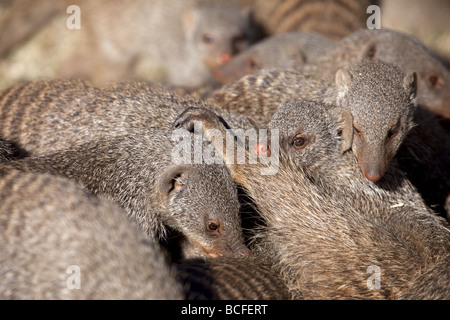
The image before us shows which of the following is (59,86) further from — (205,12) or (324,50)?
(205,12)

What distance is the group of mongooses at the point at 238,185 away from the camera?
2.06 meters

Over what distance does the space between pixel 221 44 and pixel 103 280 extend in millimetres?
3650

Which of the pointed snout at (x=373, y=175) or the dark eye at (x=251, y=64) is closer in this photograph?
the pointed snout at (x=373, y=175)

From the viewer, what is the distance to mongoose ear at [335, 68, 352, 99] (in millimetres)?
2938

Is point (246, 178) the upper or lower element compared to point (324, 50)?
lower

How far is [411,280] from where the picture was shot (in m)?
A: 2.45

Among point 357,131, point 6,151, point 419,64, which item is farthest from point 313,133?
point 6,151

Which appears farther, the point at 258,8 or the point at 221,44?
the point at 258,8

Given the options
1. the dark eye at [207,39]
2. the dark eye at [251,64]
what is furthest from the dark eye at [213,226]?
the dark eye at [207,39]

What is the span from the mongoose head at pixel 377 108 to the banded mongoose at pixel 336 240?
0.54 feet

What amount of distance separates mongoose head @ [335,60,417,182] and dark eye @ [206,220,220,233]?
2.10 feet

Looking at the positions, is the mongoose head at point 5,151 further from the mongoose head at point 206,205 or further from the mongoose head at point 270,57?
the mongoose head at point 270,57

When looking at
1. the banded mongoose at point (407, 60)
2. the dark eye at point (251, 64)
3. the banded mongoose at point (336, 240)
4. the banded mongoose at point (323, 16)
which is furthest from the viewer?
the banded mongoose at point (323, 16)
